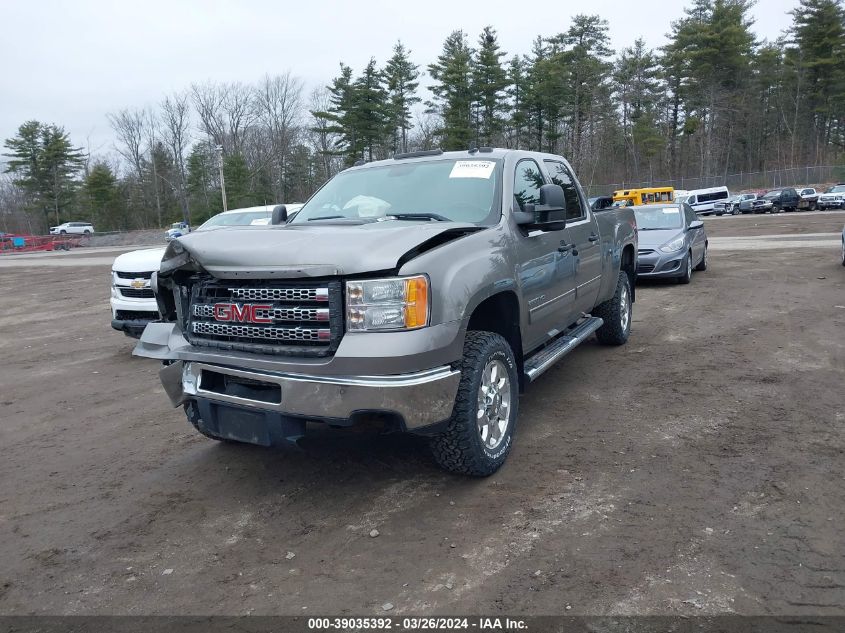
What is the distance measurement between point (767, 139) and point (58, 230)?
6947cm

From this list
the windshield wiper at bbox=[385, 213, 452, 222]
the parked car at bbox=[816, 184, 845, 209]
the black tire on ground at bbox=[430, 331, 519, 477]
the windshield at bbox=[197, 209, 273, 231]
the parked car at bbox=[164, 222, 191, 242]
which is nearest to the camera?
the black tire on ground at bbox=[430, 331, 519, 477]

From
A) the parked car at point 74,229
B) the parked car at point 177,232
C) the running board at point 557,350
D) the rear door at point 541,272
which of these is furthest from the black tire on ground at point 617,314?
the parked car at point 74,229

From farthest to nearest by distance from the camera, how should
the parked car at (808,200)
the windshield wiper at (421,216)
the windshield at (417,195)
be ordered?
the parked car at (808,200) → the windshield at (417,195) → the windshield wiper at (421,216)

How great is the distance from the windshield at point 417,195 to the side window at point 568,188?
114cm

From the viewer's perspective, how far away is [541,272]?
15.8ft

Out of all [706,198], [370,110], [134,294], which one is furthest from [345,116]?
[134,294]

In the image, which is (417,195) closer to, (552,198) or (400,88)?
(552,198)

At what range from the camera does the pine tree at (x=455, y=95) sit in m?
49.8

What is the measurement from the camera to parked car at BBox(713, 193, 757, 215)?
46094 millimetres

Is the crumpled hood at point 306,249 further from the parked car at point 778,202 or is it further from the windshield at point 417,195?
the parked car at point 778,202

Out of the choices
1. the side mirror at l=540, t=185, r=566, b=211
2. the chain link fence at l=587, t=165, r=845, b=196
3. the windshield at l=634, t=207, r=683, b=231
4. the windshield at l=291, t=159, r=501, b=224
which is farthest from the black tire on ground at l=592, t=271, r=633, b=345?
the chain link fence at l=587, t=165, r=845, b=196

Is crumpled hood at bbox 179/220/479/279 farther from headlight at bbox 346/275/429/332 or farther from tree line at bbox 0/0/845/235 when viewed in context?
tree line at bbox 0/0/845/235

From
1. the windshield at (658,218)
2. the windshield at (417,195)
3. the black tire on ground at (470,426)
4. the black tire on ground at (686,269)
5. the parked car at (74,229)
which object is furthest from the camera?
the parked car at (74,229)

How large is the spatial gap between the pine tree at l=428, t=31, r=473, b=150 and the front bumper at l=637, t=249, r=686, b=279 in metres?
38.3
